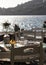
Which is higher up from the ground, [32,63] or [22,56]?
[22,56]

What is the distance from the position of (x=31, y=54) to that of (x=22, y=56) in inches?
11.2

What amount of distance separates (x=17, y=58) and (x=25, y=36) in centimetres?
719

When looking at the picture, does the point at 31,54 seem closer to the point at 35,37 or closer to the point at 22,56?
the point at 22,56

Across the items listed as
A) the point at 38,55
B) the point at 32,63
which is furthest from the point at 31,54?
the point at 32,63

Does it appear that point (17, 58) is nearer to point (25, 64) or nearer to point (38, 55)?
point (38, 55)

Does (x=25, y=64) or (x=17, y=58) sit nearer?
(x=17, y=58)

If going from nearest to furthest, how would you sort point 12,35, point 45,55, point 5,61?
point 45,55
point 5,61
point 12,35

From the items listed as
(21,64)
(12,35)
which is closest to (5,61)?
(21,64)

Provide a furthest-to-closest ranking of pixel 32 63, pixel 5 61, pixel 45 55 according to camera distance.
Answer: pixel 32 63 < pixel 5 61 < pixel 45 55

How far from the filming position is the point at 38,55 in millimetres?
7000

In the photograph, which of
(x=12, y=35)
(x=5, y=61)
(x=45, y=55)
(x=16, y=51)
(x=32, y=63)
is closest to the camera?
(x=16, y=51)

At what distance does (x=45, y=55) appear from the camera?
7.21m

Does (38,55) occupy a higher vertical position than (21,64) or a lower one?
higher

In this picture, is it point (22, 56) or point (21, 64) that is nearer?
point (22, 56)
